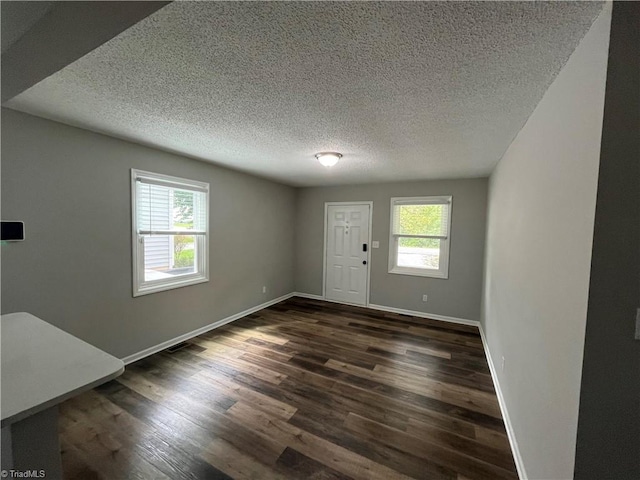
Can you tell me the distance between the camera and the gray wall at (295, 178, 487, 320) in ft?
12.9

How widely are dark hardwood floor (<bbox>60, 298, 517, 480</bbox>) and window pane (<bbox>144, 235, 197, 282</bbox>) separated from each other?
0.92 metres

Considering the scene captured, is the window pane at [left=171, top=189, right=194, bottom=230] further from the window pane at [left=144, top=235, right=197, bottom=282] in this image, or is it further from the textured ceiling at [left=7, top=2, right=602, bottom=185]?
the textured ceiling at [left=7, top=2, right=602, bottom=185]

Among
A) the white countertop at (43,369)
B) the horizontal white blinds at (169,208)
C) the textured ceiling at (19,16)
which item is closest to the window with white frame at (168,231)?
the horizontal white blinds at (169,208)

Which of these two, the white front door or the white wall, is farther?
the white front door

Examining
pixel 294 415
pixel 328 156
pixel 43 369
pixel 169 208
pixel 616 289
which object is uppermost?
pixel 328 156

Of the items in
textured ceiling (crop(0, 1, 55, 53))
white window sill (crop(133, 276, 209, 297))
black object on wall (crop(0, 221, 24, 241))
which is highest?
textured ceiling (crop(0, 1, 55, 53))

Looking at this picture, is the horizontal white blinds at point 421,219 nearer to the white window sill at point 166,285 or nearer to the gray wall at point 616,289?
the white window sill at point 166,285

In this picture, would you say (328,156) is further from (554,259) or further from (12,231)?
(12,231)

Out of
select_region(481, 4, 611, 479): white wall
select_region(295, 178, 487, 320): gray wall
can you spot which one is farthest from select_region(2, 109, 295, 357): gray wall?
select_region(481, 4, 611, 479): white wall

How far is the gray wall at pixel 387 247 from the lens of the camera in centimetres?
395

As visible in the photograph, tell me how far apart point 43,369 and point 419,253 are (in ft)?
14.5

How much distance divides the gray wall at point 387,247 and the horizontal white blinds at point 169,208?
232 cm

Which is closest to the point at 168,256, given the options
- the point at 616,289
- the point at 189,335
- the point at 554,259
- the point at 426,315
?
the point at 189,335

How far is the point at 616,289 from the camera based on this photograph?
2.80 feet
